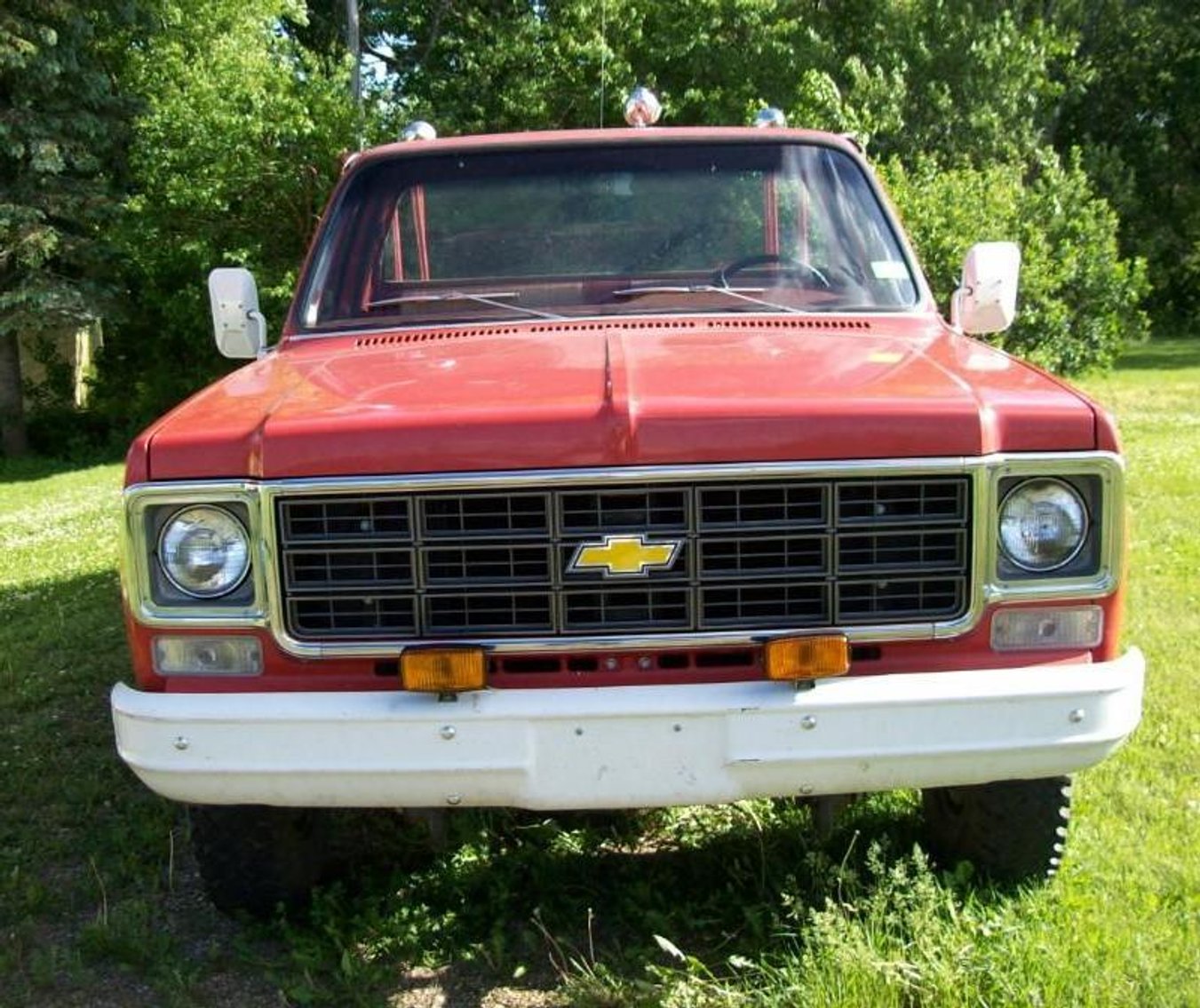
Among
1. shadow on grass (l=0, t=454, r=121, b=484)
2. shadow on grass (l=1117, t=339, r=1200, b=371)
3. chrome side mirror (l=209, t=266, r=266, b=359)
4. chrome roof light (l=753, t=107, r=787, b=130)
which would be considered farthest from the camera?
shadow on grass (l=1117, t=339, r=1200, b=371)

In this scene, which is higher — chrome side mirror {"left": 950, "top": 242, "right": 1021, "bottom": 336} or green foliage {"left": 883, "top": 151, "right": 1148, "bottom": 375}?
chrome side mirror {"left": 950, "top": 242, "right": 1021, "bottom": 336}

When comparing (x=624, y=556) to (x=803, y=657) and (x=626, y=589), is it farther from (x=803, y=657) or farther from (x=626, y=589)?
(x=803, y=657)

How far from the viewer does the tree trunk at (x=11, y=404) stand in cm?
1881

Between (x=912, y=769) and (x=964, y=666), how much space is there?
0.25m

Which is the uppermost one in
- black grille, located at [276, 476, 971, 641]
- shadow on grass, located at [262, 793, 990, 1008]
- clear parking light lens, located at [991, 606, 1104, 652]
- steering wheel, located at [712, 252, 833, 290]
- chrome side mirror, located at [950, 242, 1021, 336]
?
steering wheel, located at [712, 252, 833, 290]

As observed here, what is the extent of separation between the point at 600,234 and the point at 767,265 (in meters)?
0.51

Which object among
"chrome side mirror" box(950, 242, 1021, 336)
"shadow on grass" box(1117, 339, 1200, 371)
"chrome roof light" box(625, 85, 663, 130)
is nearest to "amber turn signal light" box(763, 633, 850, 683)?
"chrome side mirror" box(950, 242, 1021, 336)

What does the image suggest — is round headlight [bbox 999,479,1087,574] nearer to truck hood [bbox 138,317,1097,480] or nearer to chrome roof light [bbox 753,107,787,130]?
truck hood [bbox 138,317,1097,480]

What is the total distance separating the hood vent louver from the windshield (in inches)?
6.0

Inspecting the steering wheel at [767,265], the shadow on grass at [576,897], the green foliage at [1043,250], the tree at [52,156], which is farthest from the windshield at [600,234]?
the tree at [52,156]

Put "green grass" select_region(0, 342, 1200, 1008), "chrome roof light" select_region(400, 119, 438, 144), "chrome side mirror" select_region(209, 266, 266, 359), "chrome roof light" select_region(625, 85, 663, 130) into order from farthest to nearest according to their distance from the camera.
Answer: "chrome roof light" select_region(625, 85, 663, 130) → "chrome roof light" select_region(400, 119, 438, 144) → "chrome side mirror" select_region(209, 266, 266, 359) → "green grass" select_region(0, 342, 1200, 1008)

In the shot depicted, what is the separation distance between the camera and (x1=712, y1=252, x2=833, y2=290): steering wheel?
3576mm

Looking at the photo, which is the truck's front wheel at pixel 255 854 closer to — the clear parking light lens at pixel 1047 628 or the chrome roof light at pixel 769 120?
the clear parking light lens at pixel 1047 628

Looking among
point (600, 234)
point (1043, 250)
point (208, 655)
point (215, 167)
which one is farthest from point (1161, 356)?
point (208, 655)
